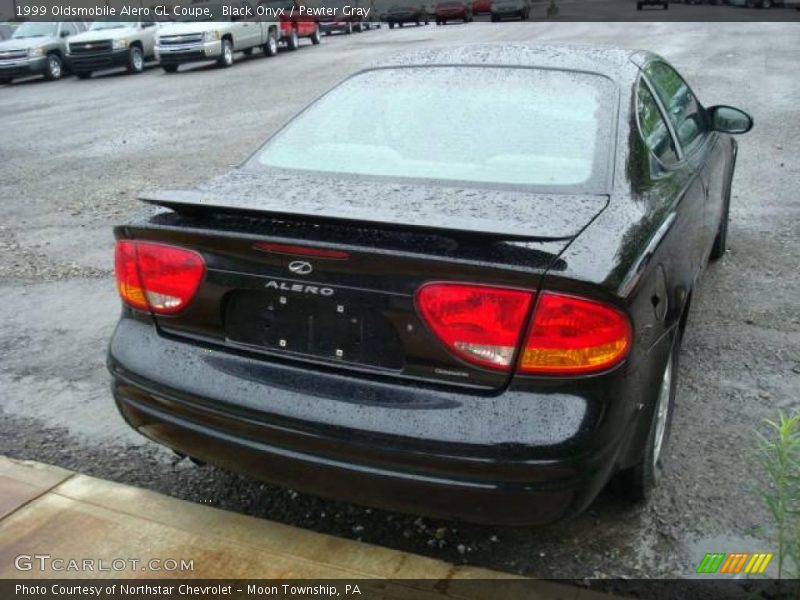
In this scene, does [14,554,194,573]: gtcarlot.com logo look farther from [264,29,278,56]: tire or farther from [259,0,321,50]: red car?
[259,0,321,50]: red car

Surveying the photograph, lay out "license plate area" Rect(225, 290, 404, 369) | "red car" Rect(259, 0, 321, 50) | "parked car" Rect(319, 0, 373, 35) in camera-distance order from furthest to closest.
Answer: "parked car" Rect(319, 0, 373, 35), "red car" Rect(259, 0, 321, 50), "license plate area" Rect(225, 290, 404, 369)

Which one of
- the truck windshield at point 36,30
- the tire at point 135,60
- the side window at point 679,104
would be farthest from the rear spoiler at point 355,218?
the truck windshield at point 36,30

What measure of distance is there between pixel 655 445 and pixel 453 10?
37759mm

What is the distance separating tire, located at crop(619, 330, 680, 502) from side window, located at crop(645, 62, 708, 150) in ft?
4.06

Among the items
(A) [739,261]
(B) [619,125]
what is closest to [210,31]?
(A) [739,261]

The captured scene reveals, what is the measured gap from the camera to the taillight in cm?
269

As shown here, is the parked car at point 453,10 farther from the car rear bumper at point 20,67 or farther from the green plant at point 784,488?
the green plant at point 784,488

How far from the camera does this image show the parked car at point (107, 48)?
21.0 meters

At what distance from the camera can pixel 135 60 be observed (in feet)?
72.0

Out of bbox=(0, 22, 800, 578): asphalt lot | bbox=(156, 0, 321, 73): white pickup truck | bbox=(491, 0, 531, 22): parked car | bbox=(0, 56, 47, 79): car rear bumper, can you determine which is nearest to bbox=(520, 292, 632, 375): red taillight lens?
bbox=(0, 22, 800, 578): asphalt lot


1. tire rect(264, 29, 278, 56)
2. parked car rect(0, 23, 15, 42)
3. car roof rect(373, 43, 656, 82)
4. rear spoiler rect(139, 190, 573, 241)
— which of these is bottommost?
tire rect(264, 29, 278, 56)

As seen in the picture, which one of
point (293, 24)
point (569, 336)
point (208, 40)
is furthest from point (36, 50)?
point (569, 336)

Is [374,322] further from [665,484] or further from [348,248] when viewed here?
[665,484]

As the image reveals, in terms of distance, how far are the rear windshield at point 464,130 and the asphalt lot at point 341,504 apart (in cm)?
127
